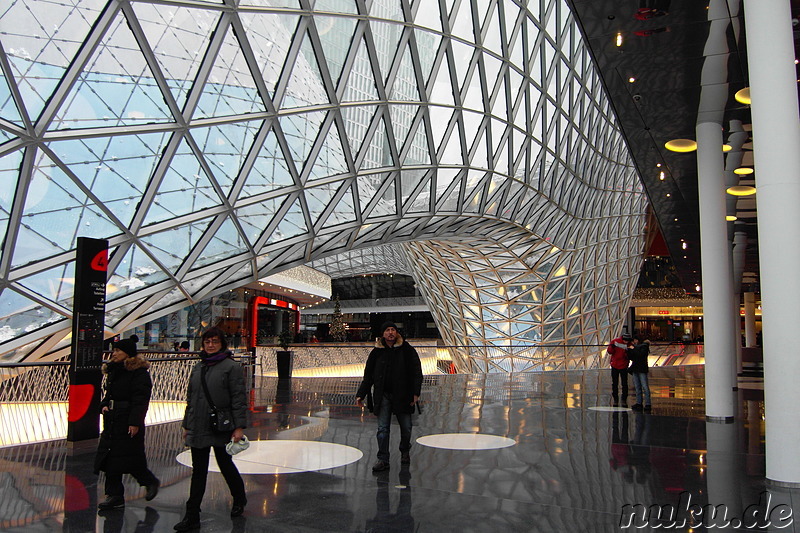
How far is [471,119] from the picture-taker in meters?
25.9

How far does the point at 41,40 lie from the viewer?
1284 centimetres

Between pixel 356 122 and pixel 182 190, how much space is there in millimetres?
6768

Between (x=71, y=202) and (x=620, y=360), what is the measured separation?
16.7 meters

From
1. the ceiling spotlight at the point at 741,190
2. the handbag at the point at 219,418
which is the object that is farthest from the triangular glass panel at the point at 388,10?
the handbag at the point at 219,418

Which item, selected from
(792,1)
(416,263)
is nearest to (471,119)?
(792,1)

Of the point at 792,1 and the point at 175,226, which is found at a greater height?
the point at 792,1

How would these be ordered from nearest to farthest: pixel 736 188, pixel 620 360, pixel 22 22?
1. pixel 22 22
2. pixel 620 360
3. pixel 736 188

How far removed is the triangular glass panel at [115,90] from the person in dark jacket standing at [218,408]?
32.3 feet

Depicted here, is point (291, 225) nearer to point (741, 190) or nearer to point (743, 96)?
point (743, 96)

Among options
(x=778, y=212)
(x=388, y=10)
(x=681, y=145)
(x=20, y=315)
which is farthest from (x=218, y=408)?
(x=681, y=145)

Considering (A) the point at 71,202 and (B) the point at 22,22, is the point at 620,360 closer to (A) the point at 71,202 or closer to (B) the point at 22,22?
(A) the point at 71,202

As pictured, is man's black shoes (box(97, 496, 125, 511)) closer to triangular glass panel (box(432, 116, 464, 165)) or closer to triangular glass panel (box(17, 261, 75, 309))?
triangular glass panel (box(17, 261, 75, 309))

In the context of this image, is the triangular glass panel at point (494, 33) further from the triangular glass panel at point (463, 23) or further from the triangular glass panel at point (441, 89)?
the triangular glass panel at point (441, 89)

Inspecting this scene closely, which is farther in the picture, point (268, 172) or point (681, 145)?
point (268, 172)
